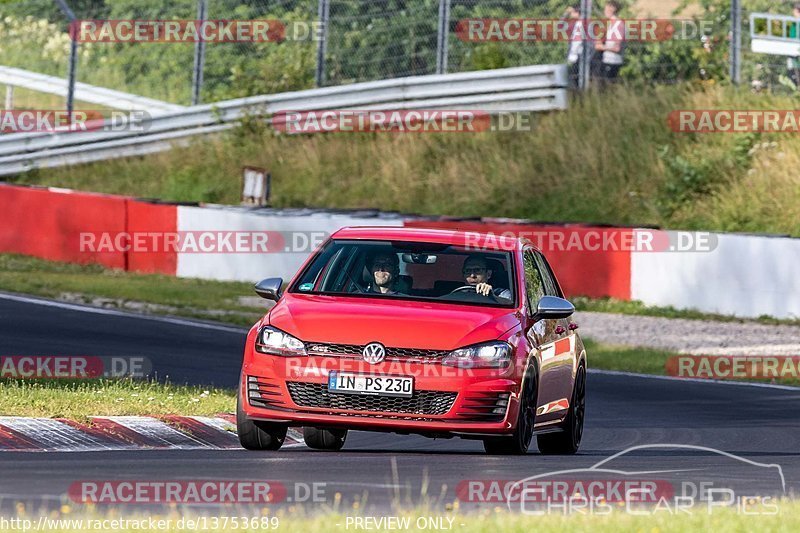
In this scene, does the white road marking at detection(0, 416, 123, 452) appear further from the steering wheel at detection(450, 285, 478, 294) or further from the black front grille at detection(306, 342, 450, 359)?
the steering wheel at detection(450, 285, 478, 294)

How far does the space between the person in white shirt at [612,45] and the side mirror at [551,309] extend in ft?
53.9

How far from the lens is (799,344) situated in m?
20.2

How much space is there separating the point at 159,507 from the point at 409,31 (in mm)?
21833

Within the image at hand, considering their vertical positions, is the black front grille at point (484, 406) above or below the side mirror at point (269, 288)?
below

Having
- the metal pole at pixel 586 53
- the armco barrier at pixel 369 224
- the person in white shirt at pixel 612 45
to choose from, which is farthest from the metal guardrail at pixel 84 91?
the person in white shirt at pixel 612 45

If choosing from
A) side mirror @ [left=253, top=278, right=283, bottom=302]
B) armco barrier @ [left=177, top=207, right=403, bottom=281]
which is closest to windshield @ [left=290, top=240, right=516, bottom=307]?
side mirror @ [left=253, top=278, right=283, bottom=302]

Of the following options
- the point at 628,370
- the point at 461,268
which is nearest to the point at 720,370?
the point at 628,370

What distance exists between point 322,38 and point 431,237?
19.2 metres

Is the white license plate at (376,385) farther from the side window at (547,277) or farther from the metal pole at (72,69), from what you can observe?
the metal pole at (72,69)

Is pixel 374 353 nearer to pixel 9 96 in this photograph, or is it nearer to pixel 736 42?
pixel 736 42

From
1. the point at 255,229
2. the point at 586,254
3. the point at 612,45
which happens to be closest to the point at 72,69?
the point at 255,229

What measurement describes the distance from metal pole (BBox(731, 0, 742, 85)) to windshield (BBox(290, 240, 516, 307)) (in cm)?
1634

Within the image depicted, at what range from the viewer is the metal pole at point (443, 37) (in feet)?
92.4

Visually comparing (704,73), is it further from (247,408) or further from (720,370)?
(247,408)
